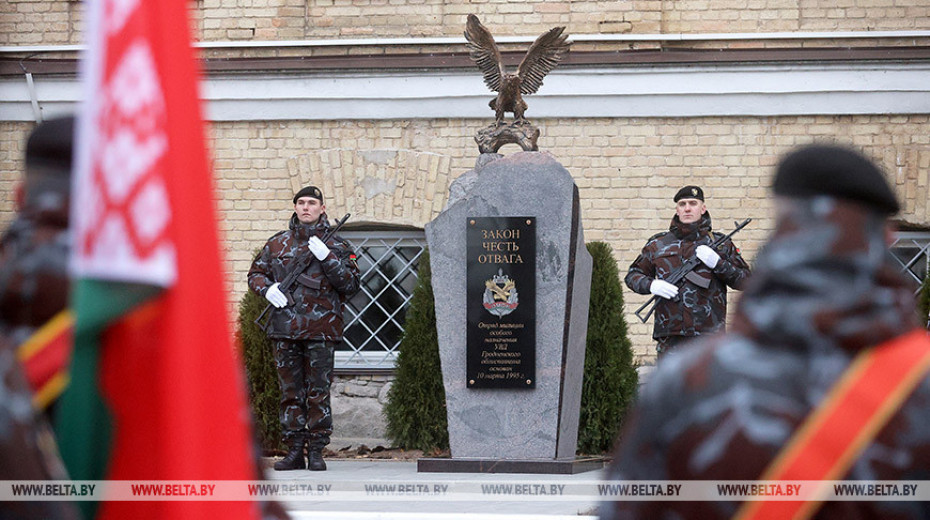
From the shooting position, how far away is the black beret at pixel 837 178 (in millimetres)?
1681

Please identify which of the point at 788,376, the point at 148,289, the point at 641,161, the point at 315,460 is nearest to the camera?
the point at 148,289

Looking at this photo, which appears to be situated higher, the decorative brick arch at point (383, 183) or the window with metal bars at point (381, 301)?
the decorative brick arch at point (383, 183)

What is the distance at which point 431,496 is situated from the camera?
6883mm

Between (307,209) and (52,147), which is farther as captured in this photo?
(307,209)

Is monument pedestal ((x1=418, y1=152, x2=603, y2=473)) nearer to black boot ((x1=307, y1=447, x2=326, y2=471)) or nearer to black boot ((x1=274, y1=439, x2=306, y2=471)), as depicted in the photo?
black boot ((x1=307, y1=447, x2=326, y2=471))

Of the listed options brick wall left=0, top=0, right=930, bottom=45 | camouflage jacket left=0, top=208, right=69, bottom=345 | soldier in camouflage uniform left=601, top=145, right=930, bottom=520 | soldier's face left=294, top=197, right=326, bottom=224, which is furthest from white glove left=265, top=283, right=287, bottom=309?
soldier in camouflage uniform left=601, top=145, right=930, bottom=520

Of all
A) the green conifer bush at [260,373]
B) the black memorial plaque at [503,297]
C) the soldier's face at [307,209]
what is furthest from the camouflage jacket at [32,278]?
the green conifer bush at [260,373]

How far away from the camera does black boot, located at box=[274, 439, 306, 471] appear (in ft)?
27.1

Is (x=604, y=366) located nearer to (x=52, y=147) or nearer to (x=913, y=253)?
(x=913, y=253)

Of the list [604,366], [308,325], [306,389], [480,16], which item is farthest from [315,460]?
[480,16]

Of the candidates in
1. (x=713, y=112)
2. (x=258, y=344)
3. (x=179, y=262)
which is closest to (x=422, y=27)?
(x=713, y=112)

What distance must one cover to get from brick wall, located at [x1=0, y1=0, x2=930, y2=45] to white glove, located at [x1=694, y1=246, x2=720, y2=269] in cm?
322

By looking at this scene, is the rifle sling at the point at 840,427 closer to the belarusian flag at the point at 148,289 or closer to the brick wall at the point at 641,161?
the belarusian flag at the point at 148,289

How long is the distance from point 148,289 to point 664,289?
7083 mm
